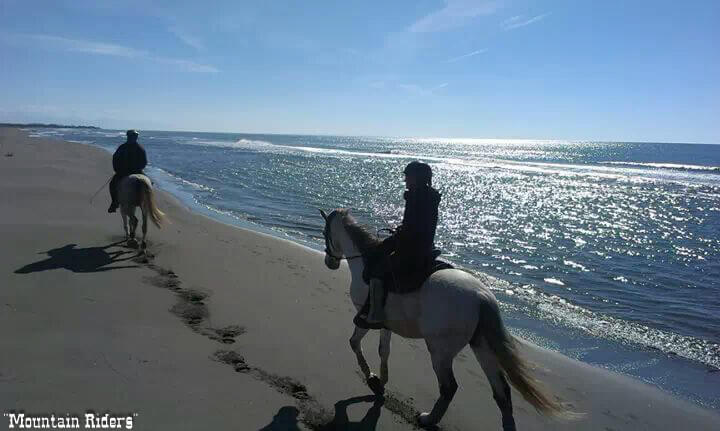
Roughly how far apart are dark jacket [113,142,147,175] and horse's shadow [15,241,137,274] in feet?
6.37

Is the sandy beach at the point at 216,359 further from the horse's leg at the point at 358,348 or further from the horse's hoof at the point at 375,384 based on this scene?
the horse's leg at the point at 358,348

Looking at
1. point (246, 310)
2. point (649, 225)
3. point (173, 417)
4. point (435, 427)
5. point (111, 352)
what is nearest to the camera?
point (173, 417)

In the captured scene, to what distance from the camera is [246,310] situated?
6.79 m

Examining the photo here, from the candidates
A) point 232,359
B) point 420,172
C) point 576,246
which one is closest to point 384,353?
point 232,359

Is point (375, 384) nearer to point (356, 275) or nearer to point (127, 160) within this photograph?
point (356, 275)

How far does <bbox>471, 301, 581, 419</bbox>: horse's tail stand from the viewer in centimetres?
403

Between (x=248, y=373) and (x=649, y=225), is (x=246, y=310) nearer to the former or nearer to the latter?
(x=248, y=373)

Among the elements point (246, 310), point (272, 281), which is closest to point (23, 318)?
point (246, 310)

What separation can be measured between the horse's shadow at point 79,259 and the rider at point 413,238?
5.88 m

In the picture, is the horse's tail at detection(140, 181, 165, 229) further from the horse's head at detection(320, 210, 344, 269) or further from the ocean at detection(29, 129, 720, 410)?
the horse's head at detection(320, 210, 344, 269)

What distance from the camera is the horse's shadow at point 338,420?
4.12 meters

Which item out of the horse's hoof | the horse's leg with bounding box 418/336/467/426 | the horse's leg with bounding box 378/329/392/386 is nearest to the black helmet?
the horse's leg with bounding box 418/336/467/426

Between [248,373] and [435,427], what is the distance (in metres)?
2.11

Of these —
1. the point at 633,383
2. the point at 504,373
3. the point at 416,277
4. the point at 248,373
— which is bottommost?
the point at 633,383
